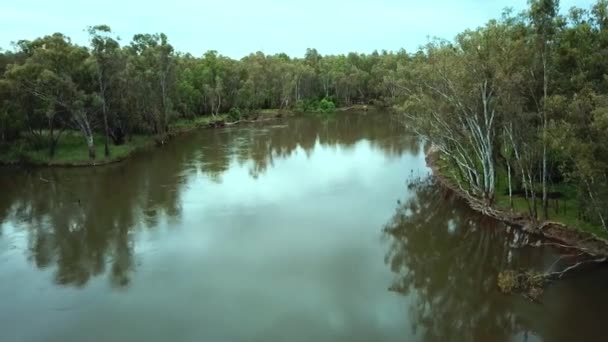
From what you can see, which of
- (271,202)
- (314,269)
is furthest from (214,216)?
(314,269)

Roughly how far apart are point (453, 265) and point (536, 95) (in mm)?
7975

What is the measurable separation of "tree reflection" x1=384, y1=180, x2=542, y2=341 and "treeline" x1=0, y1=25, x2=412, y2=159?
8684mm

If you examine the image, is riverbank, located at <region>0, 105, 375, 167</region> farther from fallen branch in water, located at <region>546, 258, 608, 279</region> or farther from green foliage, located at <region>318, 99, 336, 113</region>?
green foliage, located at <region>318, 99, 336, 113</region>

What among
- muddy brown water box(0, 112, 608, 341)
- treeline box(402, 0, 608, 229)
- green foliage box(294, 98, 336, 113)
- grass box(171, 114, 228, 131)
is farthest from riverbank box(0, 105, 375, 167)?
green foliage box(294, 98, 336, 113)

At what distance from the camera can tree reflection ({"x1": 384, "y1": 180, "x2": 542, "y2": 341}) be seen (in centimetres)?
1489

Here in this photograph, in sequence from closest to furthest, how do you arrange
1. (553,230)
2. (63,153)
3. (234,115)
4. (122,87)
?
(553,230) → (63,153) → (122,87) → (234,115)

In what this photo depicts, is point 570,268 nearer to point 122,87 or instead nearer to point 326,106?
point 122,87

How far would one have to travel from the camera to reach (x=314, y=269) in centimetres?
1862

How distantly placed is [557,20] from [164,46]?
3903 cm

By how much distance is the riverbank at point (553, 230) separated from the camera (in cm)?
1873

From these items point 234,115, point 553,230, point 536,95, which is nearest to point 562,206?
point 553,230

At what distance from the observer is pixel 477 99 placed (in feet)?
72.6

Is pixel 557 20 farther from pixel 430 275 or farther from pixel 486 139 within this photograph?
pixel 430 275

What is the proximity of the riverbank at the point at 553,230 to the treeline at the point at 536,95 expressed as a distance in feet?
1.82
